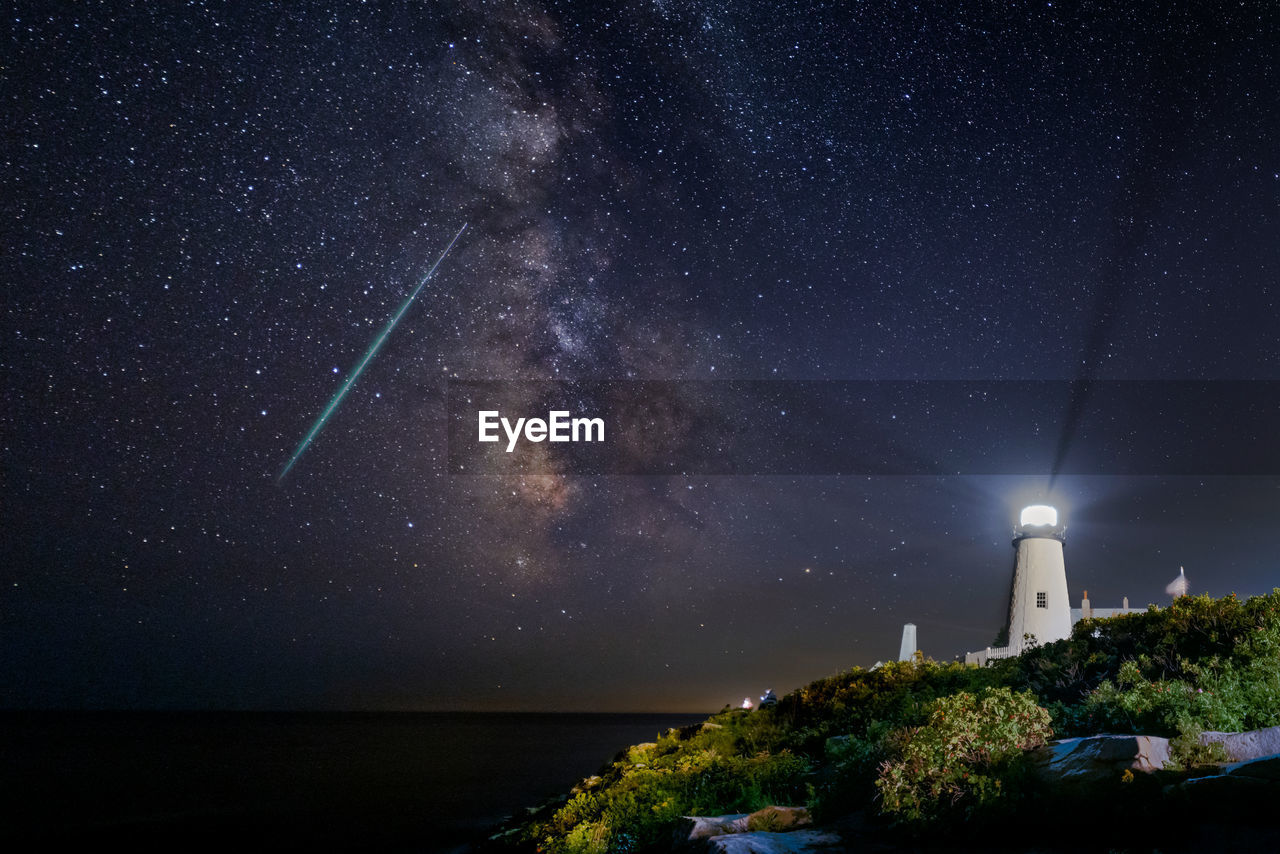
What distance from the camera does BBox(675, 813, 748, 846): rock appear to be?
7.89m

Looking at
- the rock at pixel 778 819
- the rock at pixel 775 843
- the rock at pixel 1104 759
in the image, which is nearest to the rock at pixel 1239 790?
the rock at pixel 1104 759

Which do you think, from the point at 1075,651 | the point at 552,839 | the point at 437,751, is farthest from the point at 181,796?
the point at 1075,651

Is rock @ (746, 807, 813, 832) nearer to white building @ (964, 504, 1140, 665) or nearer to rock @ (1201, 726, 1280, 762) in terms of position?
rock @ (1201, 726, 1280, 762)

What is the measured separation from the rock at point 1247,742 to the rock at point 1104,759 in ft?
2.09

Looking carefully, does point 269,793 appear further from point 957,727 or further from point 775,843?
point 957,727

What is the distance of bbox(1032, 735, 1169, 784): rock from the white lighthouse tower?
76.6ft

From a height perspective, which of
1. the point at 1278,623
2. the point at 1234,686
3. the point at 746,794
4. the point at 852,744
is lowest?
the point at 746,794

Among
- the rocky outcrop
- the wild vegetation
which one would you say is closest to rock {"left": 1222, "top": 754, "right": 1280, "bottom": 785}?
the wild vegetation

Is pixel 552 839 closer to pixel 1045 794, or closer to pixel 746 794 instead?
pixel 746 794

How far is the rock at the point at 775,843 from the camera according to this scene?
22.4 ft

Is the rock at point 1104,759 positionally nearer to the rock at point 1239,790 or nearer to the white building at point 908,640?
the rock at point 1239,790

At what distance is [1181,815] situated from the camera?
5.71 metres

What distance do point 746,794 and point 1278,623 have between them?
731 cm

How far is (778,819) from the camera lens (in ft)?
27.6
